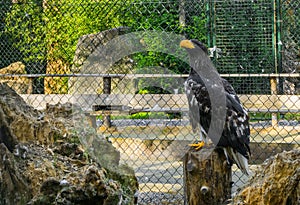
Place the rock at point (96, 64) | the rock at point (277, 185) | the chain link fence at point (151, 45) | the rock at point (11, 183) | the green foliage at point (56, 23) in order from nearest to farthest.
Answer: the rock at point (11, 183) < the rock at point (277, 185) < the chain link fence at point (151, 45) < the rock at point (96, 64) < the green foliage at point (56, 23)

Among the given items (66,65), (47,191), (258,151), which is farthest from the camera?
(66,65)

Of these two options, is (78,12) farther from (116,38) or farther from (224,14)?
(224,14)

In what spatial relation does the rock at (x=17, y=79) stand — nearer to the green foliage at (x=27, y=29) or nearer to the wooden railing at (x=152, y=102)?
the green foliage at (x=27, y=29)

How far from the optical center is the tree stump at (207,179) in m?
3.56

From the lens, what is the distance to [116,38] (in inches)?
356

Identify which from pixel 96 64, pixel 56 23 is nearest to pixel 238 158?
pixel 96 64

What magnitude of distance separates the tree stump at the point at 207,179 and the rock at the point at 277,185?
896 mm

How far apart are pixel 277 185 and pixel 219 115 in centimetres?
143

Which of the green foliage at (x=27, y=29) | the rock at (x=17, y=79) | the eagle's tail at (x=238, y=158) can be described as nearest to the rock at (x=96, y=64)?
the green foliage at (x=27, y=29)

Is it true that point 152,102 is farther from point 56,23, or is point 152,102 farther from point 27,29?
point 27,29

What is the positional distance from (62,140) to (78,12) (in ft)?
20.3

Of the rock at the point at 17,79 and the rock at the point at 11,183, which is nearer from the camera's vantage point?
the rock at the point at 11,183

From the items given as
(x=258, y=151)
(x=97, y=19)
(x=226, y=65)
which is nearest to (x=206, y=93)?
(x=258, y=151)

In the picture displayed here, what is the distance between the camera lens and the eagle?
3795 millimetres
